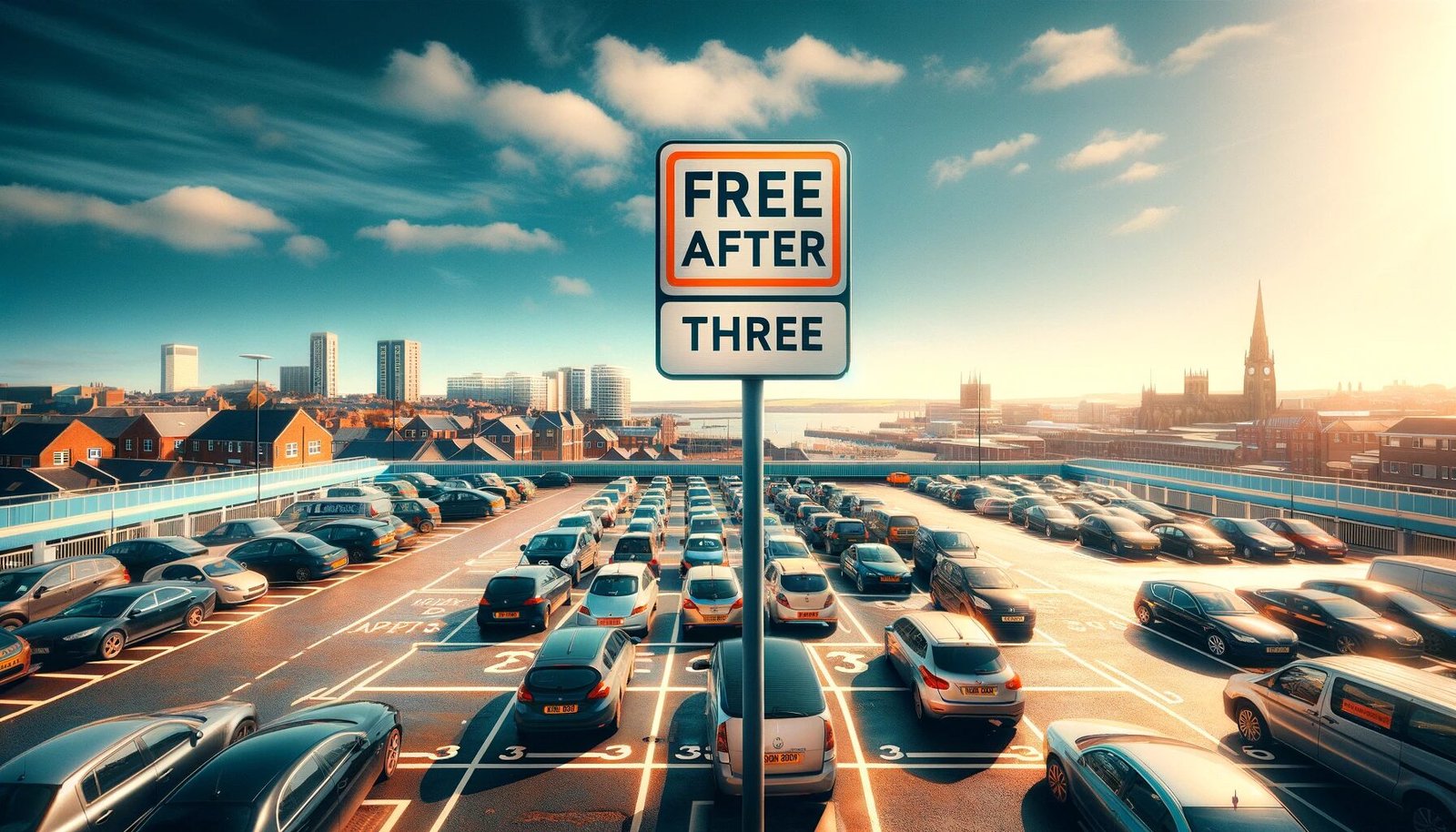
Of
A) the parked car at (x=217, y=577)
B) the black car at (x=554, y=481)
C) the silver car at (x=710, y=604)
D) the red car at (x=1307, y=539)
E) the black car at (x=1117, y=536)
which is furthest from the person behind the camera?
the black car at (x=554, y=481)

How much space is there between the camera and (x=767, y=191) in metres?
3.08

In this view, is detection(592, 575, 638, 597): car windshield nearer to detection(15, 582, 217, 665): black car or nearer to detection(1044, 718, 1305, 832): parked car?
detection(1044, 718, 1305, 832): parked car

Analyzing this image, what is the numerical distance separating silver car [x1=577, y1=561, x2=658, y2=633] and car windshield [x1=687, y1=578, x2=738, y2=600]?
3.77 ft

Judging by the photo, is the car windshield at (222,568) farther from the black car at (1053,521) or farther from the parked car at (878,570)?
the black car at (1053,521)

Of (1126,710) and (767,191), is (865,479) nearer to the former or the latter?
(1126,710)

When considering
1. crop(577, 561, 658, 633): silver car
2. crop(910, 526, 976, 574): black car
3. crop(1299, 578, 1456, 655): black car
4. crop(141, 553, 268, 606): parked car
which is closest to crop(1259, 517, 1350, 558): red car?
crop(1299, 578, 1456, 655): black car

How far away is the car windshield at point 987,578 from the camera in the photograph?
15422mm

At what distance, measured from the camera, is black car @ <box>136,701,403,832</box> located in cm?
584

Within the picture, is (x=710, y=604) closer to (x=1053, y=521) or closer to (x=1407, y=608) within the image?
(x=1407, y=608)

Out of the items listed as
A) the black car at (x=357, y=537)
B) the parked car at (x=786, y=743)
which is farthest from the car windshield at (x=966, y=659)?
the black car at (x=357, y=537)

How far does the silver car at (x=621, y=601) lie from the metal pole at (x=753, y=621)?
11030mm

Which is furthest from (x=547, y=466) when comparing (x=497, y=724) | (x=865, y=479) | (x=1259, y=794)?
(x=1259, y=794)

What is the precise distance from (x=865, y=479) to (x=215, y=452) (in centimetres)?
7161

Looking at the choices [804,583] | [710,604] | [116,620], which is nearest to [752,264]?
[710,604]
